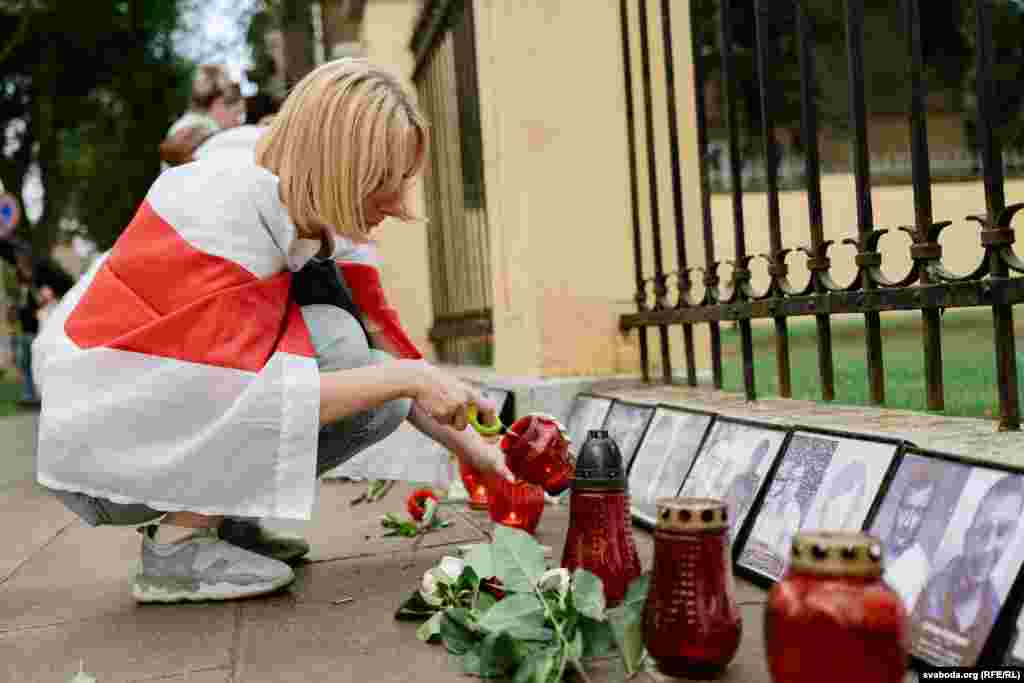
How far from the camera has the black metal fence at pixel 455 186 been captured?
503 centimetres

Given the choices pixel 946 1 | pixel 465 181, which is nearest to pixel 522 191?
pixel 465 181

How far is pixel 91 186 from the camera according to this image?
91.7 feet

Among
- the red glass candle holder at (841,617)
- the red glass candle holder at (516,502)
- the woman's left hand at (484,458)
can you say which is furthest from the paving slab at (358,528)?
the red glass candle holder at (841,617)

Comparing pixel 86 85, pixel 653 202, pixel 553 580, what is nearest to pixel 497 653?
pixel 553 580

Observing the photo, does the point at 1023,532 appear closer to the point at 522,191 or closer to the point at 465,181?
the point at 522,191

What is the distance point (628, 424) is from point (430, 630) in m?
1.34

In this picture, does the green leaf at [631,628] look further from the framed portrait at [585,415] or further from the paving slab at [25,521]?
the paving slab at [25,521]

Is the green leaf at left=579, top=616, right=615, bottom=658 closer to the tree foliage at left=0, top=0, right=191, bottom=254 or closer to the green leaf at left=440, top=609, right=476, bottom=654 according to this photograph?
the green leaf at left=440, top=609, right=476, bottom=654

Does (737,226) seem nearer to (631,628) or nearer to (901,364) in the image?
(631,628)

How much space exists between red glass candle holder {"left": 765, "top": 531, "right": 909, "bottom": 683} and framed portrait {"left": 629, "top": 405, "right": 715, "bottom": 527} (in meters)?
1.31

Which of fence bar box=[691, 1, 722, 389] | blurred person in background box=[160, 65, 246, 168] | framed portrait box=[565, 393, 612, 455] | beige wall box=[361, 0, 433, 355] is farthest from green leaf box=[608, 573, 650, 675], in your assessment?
beige wall box=[361, 0, 433, 355]

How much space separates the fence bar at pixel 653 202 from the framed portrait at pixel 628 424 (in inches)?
11.3

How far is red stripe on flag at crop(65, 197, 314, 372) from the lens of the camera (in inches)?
85.2

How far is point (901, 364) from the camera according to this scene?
457cm
